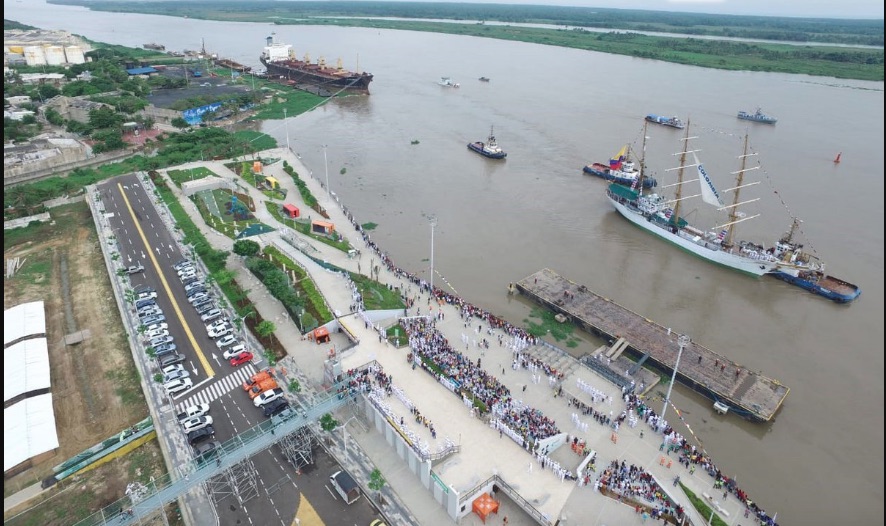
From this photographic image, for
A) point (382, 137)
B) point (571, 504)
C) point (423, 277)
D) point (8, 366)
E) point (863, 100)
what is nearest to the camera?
point (571, 504)

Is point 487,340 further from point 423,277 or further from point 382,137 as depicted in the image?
point 382,137

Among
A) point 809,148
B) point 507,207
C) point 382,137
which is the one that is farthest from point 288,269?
point 809,148

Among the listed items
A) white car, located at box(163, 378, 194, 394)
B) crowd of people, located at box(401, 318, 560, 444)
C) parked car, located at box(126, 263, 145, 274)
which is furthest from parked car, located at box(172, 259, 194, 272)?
crowd of people, located at box(401, 318, 560, 444)

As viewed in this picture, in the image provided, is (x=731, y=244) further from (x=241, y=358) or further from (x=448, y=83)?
(x=448, y=83)

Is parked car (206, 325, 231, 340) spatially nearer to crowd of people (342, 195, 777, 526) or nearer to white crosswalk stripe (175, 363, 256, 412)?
white crosswalk stripe (175, 363, 256, 412)

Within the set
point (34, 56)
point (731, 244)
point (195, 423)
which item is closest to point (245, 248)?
point (195, 423)

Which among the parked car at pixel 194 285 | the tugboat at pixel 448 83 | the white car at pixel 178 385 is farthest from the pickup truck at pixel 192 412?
the tugboat at pixel 448 83
